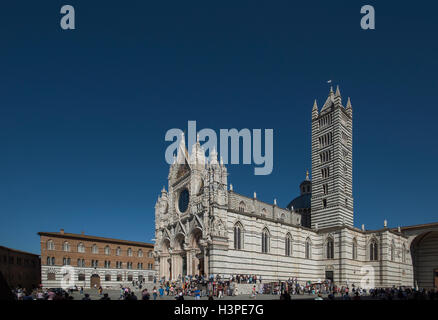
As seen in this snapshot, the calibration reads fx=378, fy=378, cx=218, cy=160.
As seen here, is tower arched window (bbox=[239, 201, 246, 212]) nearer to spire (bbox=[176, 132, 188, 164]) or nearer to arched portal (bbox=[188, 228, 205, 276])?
arched portal (bbox=[188, 228, 205, 276])

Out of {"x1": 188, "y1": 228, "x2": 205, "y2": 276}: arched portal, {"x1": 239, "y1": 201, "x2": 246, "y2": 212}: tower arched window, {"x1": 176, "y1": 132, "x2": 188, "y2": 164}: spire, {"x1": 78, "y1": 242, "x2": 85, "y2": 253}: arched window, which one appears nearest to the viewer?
{"x1": 188, "y1": 228, "x2": 205, "y2": 276}: arched portal

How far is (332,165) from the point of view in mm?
47250

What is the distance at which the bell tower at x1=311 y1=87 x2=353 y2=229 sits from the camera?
46562 mm

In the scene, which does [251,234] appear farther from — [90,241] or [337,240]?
[90,241]

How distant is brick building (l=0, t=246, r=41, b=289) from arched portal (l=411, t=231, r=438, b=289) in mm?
55106

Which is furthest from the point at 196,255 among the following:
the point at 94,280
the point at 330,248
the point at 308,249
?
the point at 94,280

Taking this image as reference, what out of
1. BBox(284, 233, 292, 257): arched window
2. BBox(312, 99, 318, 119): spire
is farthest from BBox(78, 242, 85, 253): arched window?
BBox(312, 99, 318, 119): spire

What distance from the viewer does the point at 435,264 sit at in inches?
2026

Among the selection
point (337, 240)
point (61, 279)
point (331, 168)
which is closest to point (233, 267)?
point (337, 240)

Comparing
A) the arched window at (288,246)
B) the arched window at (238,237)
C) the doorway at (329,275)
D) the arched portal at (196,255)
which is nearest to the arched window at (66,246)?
the arched portal at (196,255)

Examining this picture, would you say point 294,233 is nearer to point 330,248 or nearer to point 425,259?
point 330,248

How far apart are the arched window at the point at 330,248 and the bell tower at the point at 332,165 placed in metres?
1.93

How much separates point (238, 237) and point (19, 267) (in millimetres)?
36510
